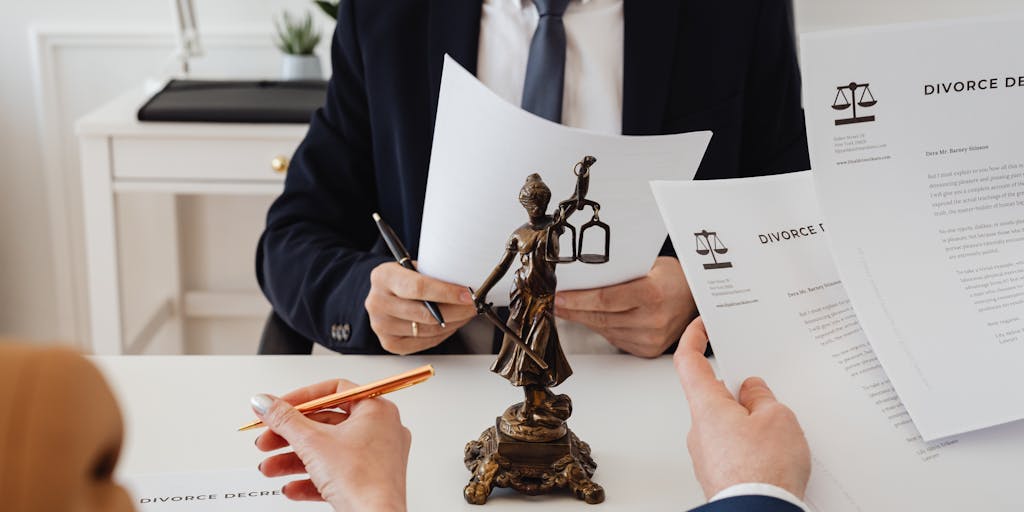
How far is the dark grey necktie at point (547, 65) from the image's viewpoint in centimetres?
117

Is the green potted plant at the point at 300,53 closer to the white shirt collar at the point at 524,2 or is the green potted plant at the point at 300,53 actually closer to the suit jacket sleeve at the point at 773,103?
the white shirt collar at the point at 524,2

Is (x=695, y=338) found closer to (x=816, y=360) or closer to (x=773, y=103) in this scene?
(x=816, y=360)

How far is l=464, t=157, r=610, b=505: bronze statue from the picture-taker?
0.72 m

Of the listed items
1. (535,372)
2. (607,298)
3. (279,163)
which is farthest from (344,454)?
(279,163)

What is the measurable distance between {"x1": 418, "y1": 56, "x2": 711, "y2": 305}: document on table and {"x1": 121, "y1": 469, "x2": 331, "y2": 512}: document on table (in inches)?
10.8

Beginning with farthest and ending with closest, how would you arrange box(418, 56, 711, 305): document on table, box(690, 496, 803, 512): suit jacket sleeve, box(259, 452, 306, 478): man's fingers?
box(418, 56, 711, 305): document on table < box(259, 452, 306, 478): man's fingers < box(690, 496, 803, 512): suit jacket sleeve

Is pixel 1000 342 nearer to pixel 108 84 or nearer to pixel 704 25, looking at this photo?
pixel 704 25

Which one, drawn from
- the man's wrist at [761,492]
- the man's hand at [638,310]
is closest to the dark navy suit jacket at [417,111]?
the man's hand at [638,310]

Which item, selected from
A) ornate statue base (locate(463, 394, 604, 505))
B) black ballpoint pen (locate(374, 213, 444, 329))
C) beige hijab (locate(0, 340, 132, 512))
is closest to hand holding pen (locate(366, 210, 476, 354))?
black ballpoint pen (locate(374, 213, 444, 329))

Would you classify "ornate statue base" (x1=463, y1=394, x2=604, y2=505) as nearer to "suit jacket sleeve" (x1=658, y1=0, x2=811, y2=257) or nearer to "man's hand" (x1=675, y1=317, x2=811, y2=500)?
"man's hand" (x1=675, y1=317, x2=811, y2=500)

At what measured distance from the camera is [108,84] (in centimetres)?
239

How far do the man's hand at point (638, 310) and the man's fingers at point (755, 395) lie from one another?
295 mm

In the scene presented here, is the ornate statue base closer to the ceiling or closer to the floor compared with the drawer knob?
closer to the floor

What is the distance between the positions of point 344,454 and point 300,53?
67.6 inches
